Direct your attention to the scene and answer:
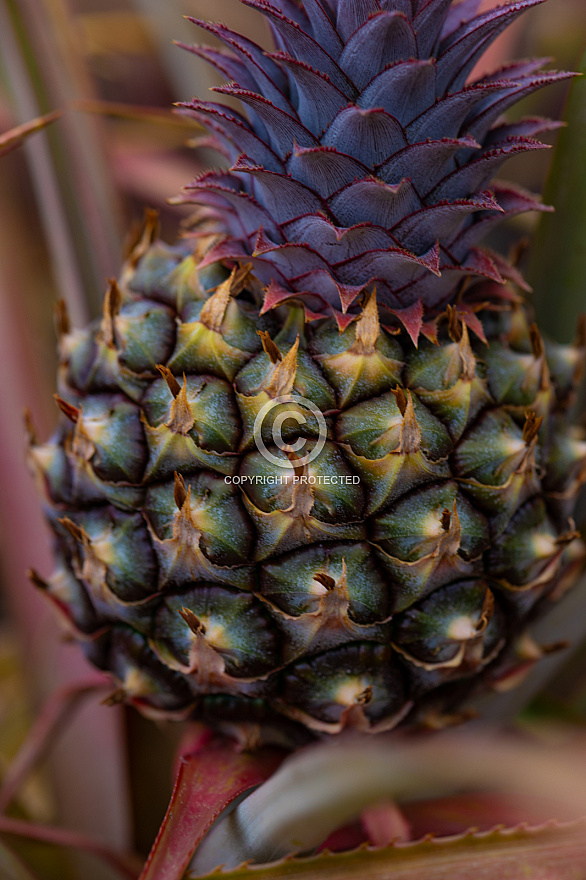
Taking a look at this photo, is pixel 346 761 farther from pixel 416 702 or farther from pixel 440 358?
pixel 440 358

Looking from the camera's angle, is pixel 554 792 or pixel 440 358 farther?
pixel 440 358

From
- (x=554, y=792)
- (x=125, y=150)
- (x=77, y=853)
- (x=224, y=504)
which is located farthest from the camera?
(x=125, y=150)

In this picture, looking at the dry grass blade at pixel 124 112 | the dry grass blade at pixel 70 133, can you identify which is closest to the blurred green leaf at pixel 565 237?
the dry grass blade at pixel 124 112

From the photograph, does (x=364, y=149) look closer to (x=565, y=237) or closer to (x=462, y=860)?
(x=565, y=237)

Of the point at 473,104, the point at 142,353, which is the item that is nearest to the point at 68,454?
the point at 142,353

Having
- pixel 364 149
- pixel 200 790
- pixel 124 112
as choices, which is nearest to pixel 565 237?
pixel 364 149

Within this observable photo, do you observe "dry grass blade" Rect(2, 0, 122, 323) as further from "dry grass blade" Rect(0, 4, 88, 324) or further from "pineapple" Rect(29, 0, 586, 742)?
"pineapple" Rect(29, 0, 586, 742)
